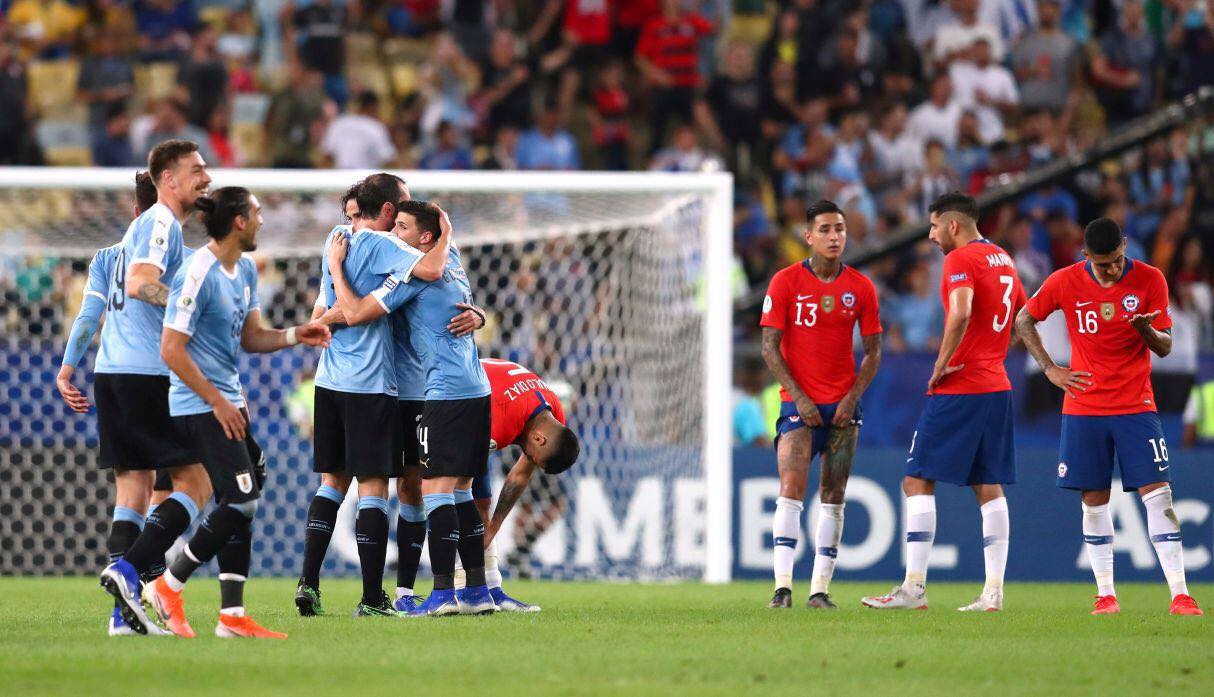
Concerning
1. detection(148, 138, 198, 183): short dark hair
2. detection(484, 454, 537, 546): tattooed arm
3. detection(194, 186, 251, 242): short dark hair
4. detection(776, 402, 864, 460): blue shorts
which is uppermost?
detection(148, 138, 198, 183): short dark hair

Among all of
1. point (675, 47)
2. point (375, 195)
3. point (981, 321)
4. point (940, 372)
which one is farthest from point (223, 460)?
point (675, 47)

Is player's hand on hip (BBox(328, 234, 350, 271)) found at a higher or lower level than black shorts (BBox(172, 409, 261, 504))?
higher

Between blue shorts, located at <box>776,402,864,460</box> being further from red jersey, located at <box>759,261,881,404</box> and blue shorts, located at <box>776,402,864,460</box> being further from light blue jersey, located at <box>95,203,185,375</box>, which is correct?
light blue jersey, located at <box>95,203,185,375</box>

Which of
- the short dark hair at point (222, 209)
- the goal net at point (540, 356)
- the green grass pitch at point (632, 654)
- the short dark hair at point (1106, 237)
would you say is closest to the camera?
the green grass pitch at point (632, 654)

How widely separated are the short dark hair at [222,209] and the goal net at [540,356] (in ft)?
17.5

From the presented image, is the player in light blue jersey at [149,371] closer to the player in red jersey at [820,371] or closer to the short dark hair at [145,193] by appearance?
the short dark hair at [145,193]

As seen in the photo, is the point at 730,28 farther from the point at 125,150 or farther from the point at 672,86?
the point at 125,150

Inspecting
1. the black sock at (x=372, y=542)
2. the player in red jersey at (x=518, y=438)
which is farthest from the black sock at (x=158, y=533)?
the player in red jersey at (x=518, y=438)

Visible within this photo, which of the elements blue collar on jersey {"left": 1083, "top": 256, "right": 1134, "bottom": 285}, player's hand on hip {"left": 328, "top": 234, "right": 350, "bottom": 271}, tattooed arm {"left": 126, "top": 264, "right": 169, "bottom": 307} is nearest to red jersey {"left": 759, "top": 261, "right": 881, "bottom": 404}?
blue collar on jersey {"left": 1083, "top": 256, "right": 1134, "bottom": 285}

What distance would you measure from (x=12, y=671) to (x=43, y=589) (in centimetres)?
543

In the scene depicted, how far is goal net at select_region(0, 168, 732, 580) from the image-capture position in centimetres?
1271

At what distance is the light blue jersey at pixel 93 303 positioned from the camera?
28.5 feet

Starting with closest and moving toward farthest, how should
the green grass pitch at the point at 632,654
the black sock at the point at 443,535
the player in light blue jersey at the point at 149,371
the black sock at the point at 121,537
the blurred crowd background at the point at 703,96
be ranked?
the green grass pitch at the point at 632,654
the player in light blue jersey at the point at 149,371
the black sock at the point at 443,535
the black sock at the point at 121,537
the blurred crowd background at the point at 703,96

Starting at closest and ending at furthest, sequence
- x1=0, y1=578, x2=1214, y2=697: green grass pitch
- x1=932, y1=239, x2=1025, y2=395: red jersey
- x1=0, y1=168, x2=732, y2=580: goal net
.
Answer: x1=0, y1=578, x2=1214, y2=697: green grass pitch < x1=932, y1=239, x2=1025, y2=395: red jersey < x1=0, y1=168, x2=732, y2=580: goal net
